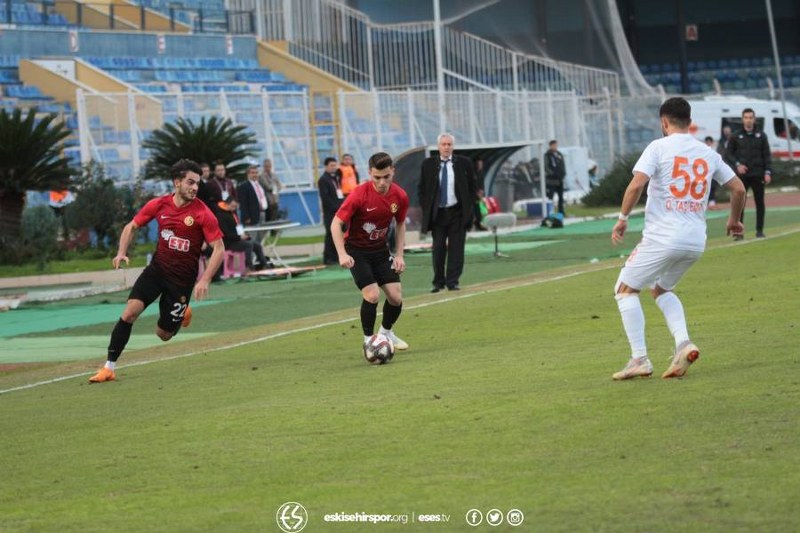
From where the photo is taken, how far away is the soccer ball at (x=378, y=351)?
13336 mm

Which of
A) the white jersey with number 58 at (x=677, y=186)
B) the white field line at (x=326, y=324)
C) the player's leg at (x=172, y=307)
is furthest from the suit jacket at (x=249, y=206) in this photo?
the white jersey with number 58 at (x=677, y=186)

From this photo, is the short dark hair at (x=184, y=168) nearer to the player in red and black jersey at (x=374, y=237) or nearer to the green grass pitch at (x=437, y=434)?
the player in red and black jersey at (x=374, y=237)

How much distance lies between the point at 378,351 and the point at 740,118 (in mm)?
41667

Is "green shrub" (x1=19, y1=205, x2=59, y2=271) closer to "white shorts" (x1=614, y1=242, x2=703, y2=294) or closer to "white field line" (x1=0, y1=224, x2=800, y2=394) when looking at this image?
"white field line" (x1=0, y1=224, x2=800, y2=394)

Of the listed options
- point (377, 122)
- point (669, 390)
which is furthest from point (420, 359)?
point (377, 122)

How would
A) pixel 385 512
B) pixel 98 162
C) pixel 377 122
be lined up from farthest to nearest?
pixel 377 122, pixel 98 162, pixel 385 512

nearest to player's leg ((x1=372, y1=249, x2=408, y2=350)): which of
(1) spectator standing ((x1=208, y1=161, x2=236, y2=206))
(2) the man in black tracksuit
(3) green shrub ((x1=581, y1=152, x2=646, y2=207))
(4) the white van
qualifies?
(1) spectator standing ((x1=208, y1=161, x2=236, y2=206))

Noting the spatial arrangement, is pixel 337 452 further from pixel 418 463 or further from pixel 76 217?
pixel 76 217

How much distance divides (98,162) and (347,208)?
862 inches

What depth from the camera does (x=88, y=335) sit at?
19641 mm

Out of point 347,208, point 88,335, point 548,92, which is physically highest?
point 548,92

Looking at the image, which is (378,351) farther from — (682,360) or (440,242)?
(440,242)

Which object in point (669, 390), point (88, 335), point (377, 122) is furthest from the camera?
point (377, 122)

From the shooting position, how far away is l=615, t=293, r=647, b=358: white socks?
10586mm
